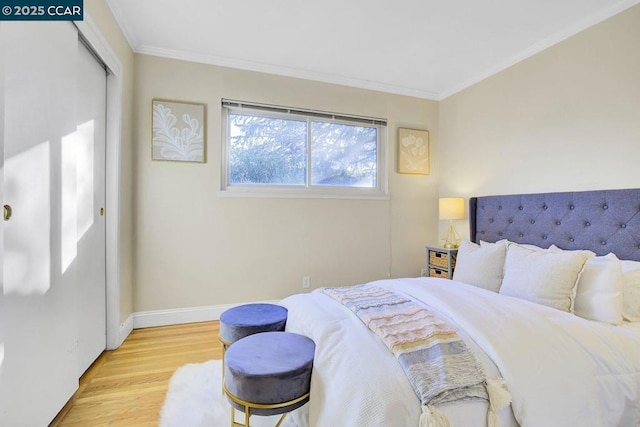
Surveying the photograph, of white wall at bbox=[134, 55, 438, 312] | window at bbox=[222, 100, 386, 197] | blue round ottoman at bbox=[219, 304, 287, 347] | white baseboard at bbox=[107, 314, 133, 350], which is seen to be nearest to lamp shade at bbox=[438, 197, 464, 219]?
white wall at bbox=[134, 55, 438, 312]

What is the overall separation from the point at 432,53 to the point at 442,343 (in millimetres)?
2655

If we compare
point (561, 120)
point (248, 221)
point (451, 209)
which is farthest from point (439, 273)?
point (248, 221)

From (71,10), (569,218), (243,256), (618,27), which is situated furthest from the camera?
(243,256)

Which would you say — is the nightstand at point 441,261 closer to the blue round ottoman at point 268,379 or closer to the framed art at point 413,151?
the framed art at point 413,151

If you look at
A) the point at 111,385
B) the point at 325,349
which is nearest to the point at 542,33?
the point at 325,349

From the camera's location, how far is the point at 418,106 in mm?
3807

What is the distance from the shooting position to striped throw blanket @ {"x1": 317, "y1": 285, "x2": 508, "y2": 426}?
1064 mm

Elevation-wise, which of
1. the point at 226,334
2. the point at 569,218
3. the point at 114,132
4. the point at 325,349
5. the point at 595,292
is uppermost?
the point at 114,132

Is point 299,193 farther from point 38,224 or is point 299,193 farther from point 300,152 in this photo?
point 38,224

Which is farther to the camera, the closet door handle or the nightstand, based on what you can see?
the nightstand

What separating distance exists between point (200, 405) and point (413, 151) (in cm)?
329

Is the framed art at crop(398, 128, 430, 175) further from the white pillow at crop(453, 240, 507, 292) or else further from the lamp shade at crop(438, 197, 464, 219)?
the white pillow at crop(453, 240, 507, 292)

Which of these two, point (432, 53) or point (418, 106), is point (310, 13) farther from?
point (418, 106)

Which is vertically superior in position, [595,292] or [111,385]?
[595,292]
